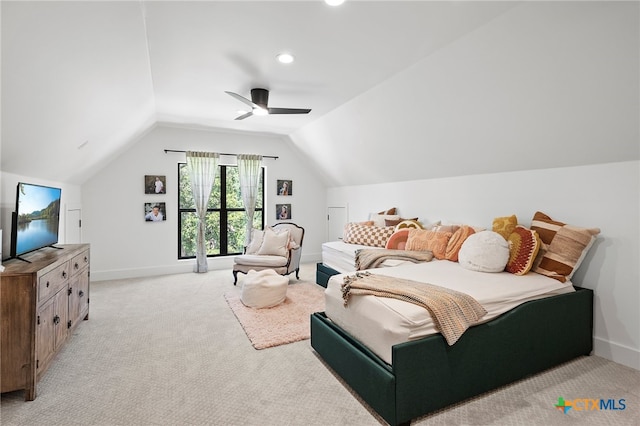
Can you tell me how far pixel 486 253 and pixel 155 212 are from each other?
4.92 meters

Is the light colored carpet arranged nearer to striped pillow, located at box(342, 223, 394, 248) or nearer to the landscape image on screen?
the landscape image on screen

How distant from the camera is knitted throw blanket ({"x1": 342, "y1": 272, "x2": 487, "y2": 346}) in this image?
1890mm

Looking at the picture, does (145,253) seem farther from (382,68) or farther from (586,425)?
(586,425)

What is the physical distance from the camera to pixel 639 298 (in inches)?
98.3

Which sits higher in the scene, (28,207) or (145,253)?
(28,207)

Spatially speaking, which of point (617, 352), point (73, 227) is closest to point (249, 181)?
point (73, 227)

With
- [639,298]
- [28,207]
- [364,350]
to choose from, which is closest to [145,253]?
[28,207]

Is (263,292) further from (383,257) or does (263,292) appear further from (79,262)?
(79,262)

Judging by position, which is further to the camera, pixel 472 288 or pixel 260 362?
pixel 260 362

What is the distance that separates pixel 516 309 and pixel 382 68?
7.50 feet

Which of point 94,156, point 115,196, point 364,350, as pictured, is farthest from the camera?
point 115,196

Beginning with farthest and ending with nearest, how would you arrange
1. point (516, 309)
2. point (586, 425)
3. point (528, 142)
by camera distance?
point (528, 142)
point (516, 309)
point (586, 425)

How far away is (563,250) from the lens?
2668 millimetres

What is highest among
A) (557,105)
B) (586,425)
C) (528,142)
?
(557,105)
